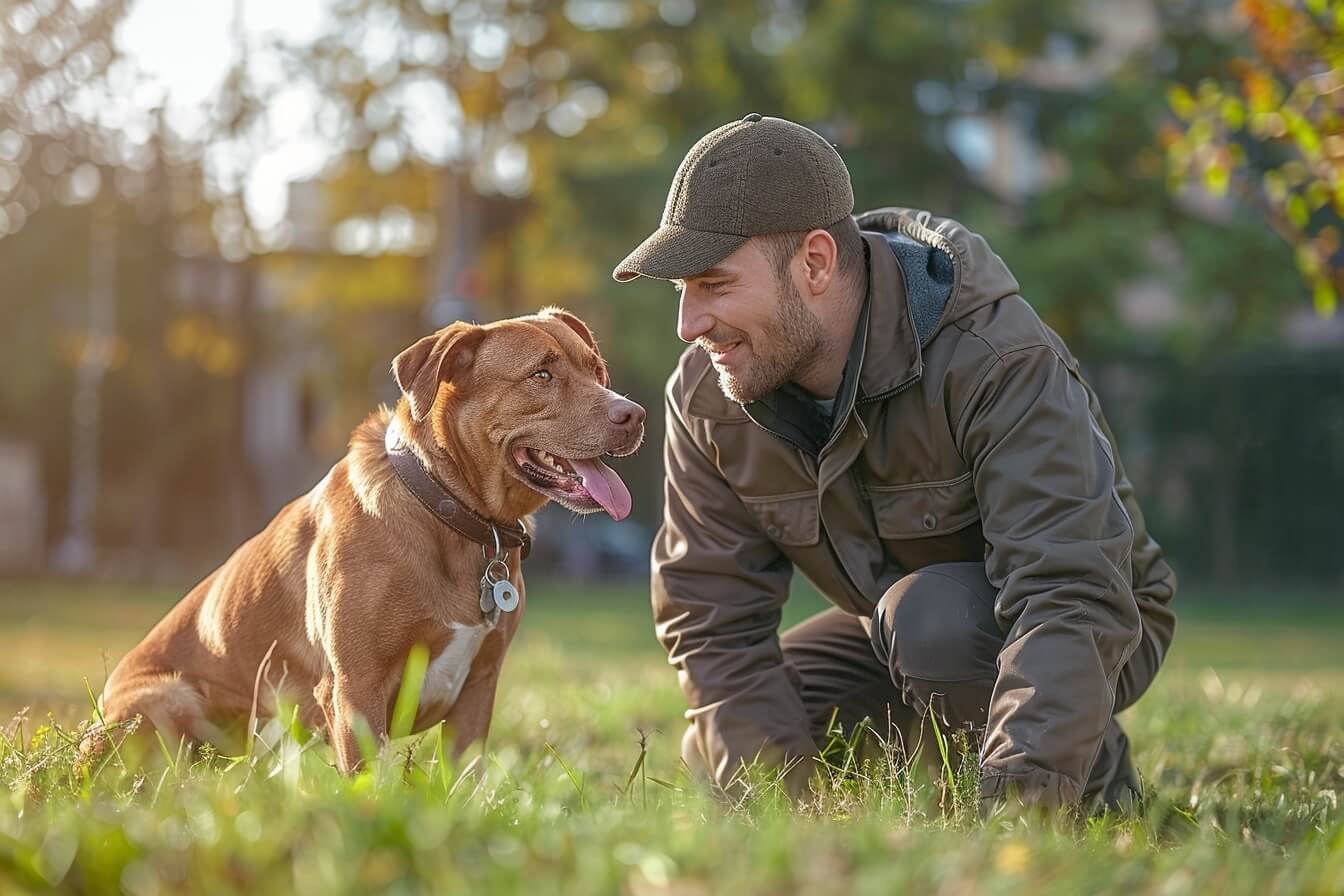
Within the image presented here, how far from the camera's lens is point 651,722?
5.98m

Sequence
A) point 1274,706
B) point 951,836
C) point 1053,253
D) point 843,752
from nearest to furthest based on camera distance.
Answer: point 951,836 < point 843,752 < point 1274,706 < point 1053,253

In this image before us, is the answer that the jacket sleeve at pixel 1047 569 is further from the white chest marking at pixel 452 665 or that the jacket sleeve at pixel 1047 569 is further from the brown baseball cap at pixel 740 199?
the white chest marking at pixel 452 665

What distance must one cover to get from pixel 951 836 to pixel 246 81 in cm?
2310

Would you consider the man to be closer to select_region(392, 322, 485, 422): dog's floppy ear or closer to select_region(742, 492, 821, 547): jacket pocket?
select_region(742, 492, 821, 547): jacket pocket

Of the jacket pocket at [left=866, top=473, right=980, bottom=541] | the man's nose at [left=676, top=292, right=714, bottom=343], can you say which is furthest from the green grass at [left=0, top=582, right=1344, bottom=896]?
the man's nose at [left=676, top=292, right=714, bottom=343]

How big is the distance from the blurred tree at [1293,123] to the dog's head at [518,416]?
2923 mm

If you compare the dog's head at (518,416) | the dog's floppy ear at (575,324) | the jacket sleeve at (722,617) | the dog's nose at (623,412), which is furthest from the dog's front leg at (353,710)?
the dog's floppy ear at (575,324)

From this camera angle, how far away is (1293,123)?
5477 mm

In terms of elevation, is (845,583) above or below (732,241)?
below

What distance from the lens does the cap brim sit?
3838 millimetres

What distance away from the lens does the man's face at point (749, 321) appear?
3918 millimetres

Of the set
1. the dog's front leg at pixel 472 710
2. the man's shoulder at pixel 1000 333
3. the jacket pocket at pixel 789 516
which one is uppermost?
the man's shoulder at pixel 1000 333

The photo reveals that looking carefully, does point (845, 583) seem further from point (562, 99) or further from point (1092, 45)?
point (562, 99)

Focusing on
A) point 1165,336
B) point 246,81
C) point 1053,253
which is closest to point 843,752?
point 1053,253
